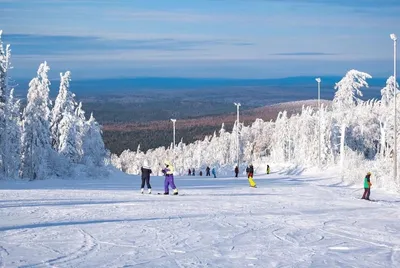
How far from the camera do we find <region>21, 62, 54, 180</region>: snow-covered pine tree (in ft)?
149

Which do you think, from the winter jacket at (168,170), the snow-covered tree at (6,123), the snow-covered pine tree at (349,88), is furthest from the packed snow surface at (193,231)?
the snow-covered pine tree at (349,88)

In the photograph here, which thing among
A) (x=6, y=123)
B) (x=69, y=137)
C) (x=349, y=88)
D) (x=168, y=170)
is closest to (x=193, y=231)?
(x=168, y=170)

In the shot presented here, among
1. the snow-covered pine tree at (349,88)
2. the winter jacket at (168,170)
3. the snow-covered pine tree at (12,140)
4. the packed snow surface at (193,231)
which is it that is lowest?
the packed snow surface at (193,231)

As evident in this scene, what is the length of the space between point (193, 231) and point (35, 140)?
3175 cm

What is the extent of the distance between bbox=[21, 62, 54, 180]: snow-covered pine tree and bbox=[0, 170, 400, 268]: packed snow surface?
63.0 feet

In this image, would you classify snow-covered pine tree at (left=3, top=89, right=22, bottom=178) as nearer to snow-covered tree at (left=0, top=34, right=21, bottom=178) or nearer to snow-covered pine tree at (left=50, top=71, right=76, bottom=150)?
snow-covered tree at (left=0, top=34, right=21, bottom=178)

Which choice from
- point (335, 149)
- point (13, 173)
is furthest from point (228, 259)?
point (335, 149)

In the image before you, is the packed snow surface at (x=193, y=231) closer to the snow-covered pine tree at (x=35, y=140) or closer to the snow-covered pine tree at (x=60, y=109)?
the snow-covered pine tree at (x=35, y=140)

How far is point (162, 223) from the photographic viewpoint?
17.6 metres

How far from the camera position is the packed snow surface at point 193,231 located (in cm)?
1218

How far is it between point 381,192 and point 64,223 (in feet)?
65.4

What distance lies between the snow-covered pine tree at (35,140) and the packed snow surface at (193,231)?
19192 millimetres

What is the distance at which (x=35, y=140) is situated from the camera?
45844 millimetres

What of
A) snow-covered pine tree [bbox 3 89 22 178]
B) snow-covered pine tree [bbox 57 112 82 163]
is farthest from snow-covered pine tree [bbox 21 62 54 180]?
→ snow-covered pine tree [bbox 57 112 82 163]
